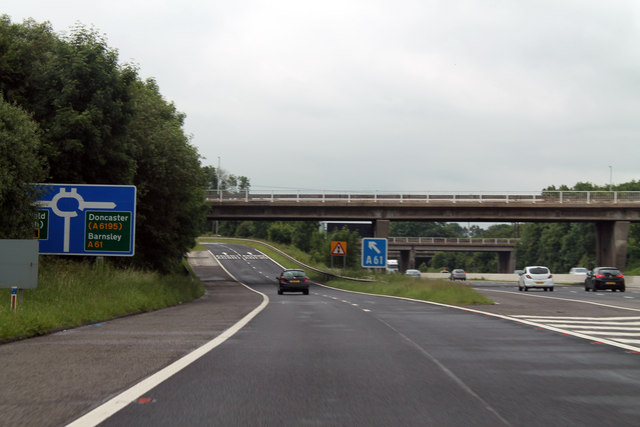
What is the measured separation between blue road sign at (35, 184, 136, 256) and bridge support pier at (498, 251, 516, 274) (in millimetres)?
111443

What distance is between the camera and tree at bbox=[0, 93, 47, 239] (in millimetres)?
21891

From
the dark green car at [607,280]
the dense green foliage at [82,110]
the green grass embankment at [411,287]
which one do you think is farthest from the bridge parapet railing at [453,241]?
the dense green foliage at [82,110]

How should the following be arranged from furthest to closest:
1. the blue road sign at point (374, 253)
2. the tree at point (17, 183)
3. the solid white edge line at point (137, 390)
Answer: the blue road sign at point (374, 253)
the tree at point (17, 183)
the solid white edge line at point (137, 390)

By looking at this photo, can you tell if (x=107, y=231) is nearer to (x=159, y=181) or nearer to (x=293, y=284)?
(x=159, y=181)

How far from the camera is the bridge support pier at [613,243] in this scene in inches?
2475

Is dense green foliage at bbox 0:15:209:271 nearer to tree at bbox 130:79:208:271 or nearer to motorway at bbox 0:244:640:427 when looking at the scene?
tree at bbox 130:79:208:271

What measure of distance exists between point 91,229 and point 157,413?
1848 centimetres

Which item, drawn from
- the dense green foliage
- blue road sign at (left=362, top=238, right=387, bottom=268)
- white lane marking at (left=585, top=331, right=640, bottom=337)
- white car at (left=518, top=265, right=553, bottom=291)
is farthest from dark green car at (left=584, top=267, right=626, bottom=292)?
white lane marking at (left=585, top=331, right=640, bottom=337)

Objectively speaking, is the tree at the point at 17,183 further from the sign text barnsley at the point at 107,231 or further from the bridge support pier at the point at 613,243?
the bridge support pier at the point at 613,243

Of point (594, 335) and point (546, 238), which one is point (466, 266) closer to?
point (546, 238)

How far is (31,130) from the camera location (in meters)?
23.4

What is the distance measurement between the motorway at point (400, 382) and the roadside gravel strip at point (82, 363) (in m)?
0.49

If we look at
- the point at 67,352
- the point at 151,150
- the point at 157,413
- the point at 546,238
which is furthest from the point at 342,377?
the point at 546,238

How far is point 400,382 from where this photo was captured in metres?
7.51
